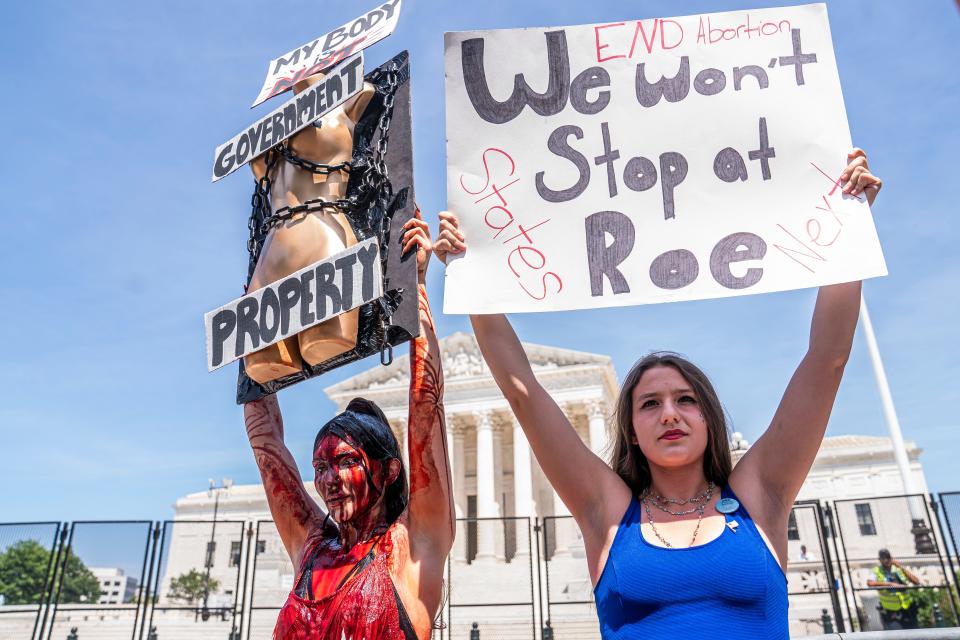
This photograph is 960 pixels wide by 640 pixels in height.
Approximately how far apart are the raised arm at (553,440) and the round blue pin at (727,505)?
0.30 m

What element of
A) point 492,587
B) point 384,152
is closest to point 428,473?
point 384,152

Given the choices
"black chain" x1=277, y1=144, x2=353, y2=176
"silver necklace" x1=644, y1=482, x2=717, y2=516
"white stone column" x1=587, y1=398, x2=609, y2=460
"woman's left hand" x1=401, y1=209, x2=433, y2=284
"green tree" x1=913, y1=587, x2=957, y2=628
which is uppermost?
"white stone column" x1=587, y1=398, x2=609, y2=460

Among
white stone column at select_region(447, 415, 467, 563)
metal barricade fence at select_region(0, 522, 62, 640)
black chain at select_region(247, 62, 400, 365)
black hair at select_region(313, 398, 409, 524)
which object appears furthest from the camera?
white stone column at select_region(447, 415, 467, 563)

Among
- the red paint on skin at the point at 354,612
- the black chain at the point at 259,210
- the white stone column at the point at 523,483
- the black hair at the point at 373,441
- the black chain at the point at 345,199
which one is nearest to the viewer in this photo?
the red paint on skin at the point at 354,612

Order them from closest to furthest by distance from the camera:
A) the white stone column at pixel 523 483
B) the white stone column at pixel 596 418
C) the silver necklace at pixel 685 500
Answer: the silver necklace at pixel 685 500 → the white stone column at pixel 523 483 → the white stone column at pixel 596 418

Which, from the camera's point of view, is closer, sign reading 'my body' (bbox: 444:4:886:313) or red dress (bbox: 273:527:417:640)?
red dress (bbox: 273:527:417:640)

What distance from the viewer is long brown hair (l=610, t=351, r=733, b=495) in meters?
2.38

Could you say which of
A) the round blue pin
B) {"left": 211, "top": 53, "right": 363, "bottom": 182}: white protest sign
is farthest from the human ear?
{"left": 211, "top": 53, "right": 363, "bottom": 182}: white protest sign

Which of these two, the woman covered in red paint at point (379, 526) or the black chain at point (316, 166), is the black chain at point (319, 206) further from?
the woman covered in red paint at point (379, 526)

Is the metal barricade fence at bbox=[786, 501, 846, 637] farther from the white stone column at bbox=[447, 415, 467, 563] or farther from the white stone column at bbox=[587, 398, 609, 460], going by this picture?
the white stone column at bbox=[447, 415, 467, 563]

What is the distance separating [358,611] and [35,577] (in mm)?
10667

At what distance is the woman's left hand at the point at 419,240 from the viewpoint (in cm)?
240

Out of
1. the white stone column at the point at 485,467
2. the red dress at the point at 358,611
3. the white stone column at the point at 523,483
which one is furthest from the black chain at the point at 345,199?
the white stone column at the point at 485,467

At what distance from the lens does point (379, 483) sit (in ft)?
7.73
